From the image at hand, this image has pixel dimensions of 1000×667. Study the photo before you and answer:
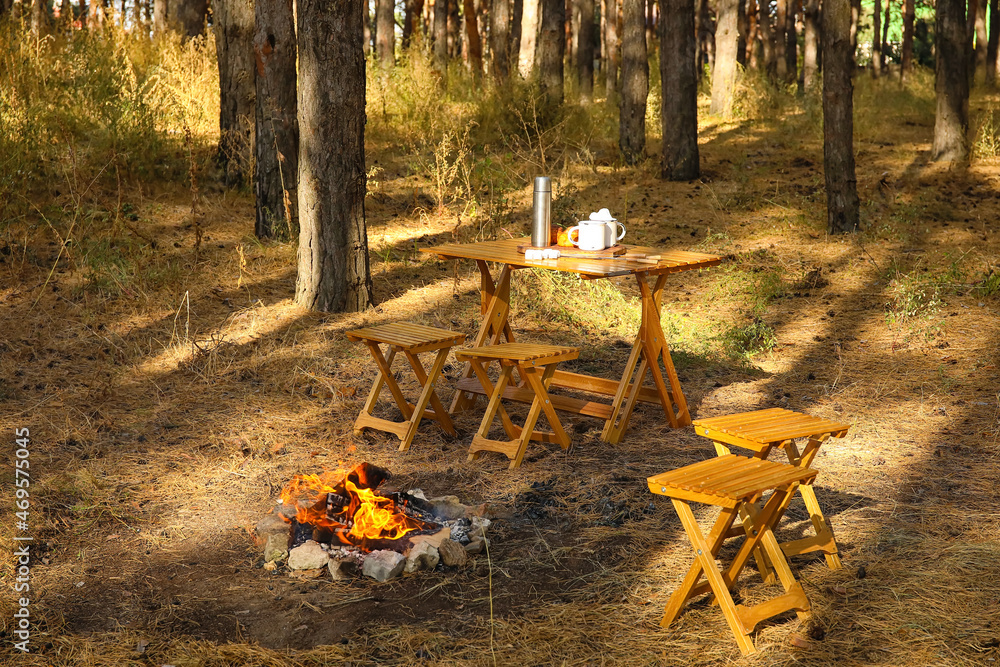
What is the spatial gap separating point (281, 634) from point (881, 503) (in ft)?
9.61

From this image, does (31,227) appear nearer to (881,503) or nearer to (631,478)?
(631,478)

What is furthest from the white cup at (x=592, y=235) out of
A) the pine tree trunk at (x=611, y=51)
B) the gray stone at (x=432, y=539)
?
the pine tree trunk at (x=611, y=51)

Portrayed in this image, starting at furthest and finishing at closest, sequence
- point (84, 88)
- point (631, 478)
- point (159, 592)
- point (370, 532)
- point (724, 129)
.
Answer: point (724, 129) < point (84, 88) < point (631, 478) < point (370, 532) < point (159, 592)

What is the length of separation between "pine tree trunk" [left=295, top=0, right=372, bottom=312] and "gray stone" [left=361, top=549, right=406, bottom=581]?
3.74 meters

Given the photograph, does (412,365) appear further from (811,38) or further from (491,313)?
(811,38)

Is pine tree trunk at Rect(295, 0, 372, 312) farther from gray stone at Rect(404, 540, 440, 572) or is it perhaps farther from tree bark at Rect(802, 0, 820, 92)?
tree bark at Rect(802, 0, 820, 92)

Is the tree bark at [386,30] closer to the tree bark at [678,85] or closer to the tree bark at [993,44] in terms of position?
the tree bark at [678,85]

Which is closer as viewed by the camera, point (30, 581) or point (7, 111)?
point (30, 581)

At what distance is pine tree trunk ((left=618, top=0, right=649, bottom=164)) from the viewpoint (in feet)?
36.6

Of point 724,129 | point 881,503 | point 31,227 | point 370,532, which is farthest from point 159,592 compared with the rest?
point 724,129

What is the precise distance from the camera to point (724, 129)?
14.1 m

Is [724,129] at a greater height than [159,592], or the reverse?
[724,129]

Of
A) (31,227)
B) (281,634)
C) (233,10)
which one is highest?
(233,10)

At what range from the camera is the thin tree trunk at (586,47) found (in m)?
16.4
